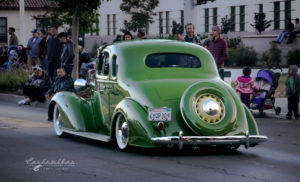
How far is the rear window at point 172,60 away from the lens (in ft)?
43.0

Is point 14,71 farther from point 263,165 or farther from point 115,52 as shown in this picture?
point 263,165

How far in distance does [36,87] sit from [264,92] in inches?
268

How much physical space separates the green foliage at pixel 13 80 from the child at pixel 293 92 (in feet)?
35.0

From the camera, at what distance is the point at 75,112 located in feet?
46.5

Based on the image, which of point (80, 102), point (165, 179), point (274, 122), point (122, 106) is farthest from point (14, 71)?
point (165, 179)

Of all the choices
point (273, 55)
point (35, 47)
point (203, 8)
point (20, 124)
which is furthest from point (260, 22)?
point (20, 124)

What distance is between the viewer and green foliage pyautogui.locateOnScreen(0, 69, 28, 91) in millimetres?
28500

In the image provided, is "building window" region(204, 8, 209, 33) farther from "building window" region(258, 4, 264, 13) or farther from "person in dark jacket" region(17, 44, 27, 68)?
"person in dark jacket" region(17, 44, 27, 68)

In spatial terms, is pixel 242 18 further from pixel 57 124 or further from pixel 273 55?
pixel 57 124

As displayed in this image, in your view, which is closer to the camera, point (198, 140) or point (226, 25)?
point (198, 140)

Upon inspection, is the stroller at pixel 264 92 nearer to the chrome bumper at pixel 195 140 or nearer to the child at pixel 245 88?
the child at pixel 245 88

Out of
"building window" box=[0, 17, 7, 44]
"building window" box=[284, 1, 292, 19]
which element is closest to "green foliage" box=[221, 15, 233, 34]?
"building window" box=[284, 1, 292, 19]

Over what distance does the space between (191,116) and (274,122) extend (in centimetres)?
740

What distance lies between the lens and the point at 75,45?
89.1 feet
